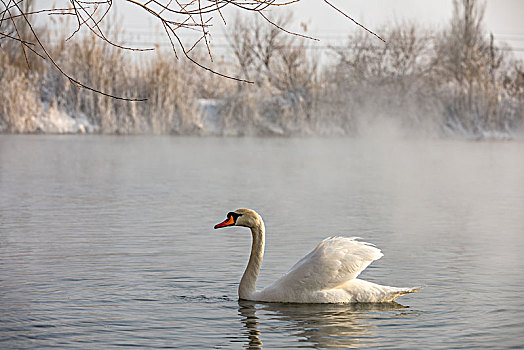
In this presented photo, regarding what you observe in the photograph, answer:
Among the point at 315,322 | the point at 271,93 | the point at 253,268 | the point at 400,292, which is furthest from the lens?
the point at 271,93

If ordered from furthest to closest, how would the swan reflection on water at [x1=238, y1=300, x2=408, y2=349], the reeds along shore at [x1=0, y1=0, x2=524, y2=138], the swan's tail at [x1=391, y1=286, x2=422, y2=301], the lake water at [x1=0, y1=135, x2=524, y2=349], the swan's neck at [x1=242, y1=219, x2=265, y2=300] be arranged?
the reeds along shore at [x1=0, y1=0, x2=524, y2=138]
the swan's neck at [x1=242, y1=219, x2=265, y2=300]
the swan's tail at [x1=391, y1=286, x2=422, y2=301]
the lake water at [x1=0, y1=135, x2=524, y2=349]
the swan reflection on water at [x1=238, y1=300, x2=408, y2=349]

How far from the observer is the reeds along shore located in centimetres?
2703

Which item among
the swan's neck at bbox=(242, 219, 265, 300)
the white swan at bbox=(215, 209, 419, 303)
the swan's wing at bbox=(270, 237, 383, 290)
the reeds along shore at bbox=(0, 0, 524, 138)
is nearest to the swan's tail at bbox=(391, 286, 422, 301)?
the white swan at bbox=(215, 209, 419, 303)

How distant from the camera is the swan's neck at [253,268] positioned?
21.7 ft

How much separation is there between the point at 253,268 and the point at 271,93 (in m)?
22.4

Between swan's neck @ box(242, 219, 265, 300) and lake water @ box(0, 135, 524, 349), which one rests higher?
swan's neck @ box(242, 219, 265, 300)

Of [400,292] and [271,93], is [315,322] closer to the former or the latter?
[400,292]

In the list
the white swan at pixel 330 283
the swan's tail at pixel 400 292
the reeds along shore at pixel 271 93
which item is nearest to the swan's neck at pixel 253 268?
the white swan at pixel 330 283

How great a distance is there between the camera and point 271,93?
2891 centimetres

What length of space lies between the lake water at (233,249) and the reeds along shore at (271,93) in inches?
281

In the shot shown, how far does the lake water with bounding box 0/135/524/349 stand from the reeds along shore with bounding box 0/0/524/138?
7.13 m

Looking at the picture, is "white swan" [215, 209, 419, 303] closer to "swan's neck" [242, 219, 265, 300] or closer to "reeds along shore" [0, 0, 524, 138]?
"swan's neck" [242, 219, 265, 300]

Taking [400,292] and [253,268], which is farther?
[253,268]

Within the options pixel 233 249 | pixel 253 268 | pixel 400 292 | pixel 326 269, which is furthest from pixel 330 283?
pixel 233 249
